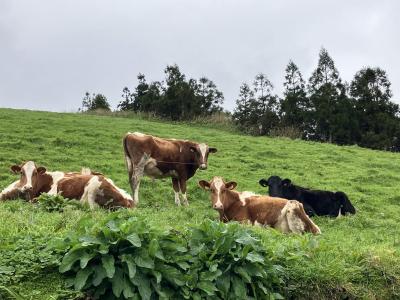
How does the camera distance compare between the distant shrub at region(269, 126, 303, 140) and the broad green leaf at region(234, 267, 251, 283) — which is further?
the distant shrub at region(269, 126, 303, 140)

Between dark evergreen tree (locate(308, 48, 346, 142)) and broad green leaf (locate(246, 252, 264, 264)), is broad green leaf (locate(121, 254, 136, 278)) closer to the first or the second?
broad green leaf (locate(246, 252, 264, 264))

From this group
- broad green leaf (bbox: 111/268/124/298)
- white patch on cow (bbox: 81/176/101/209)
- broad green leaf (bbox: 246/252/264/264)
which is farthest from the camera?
white patch on cow (bbox: 81/176/101/209)

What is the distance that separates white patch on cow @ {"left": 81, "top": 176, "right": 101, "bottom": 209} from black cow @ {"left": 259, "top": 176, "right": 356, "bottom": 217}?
6274 millimetres

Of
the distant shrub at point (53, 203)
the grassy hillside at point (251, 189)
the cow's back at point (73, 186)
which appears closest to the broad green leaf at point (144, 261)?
the grassy hillside at point (251, 189)

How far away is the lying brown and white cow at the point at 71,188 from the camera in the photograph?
12984 millimetres

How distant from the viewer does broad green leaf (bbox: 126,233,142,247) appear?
587 centimetres

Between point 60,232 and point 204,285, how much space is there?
2042 millimetres

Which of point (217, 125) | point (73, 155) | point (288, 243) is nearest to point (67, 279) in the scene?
point (288, 243)

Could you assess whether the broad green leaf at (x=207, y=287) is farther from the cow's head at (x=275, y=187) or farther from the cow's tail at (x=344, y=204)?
the cow's tail at (x=344, y=204)

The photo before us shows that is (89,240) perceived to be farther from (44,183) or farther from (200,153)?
(200,153)

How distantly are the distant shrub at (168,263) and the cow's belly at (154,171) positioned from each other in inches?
401

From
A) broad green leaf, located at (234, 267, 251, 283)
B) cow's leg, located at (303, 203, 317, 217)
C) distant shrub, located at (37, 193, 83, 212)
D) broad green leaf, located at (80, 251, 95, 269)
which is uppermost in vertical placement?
broad green leaf, located at (80, 251, 95, 269)

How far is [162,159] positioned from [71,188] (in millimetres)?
4420

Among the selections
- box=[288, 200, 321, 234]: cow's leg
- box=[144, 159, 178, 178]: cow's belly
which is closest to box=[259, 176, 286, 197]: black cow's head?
box=[144, 159, 178, 178]: cow's belly
